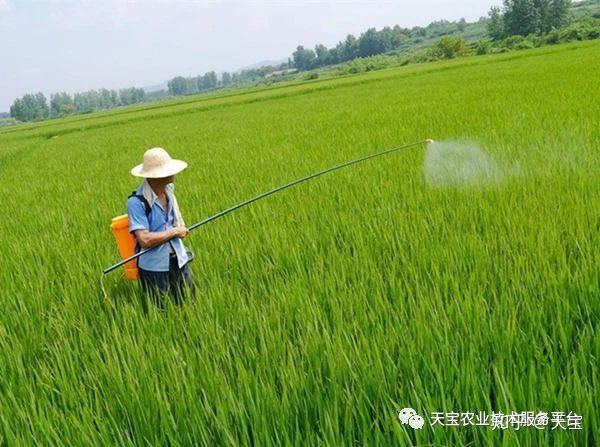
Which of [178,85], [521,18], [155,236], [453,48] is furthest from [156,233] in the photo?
[178,85]

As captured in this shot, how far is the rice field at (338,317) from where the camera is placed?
1062 millimetres

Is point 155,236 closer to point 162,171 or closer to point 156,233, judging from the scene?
point 156,233

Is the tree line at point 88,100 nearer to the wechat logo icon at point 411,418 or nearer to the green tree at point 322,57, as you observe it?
the green tree at point 322,57

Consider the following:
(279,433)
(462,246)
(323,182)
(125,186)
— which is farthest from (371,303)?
(125,186)

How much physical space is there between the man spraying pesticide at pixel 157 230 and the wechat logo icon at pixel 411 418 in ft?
3.89

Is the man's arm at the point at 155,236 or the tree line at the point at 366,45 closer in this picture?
the man's arm at the point at 155,236

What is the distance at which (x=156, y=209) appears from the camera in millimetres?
2008

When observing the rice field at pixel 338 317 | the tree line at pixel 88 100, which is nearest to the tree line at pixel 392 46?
the tree line at pixel 88 100

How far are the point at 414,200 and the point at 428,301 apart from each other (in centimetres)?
138

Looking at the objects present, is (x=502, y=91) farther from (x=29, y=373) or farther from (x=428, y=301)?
(x=29, y=373)

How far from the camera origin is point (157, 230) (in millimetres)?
2025

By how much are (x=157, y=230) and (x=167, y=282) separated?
9.1 inches

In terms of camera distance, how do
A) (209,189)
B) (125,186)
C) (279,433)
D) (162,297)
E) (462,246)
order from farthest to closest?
(125,186), (209,189), (162,297), (462,246), (279,433)

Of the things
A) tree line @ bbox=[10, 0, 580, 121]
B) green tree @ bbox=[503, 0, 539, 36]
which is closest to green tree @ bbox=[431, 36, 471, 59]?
tree line @ bbox=[10, 0, 580, 121]
